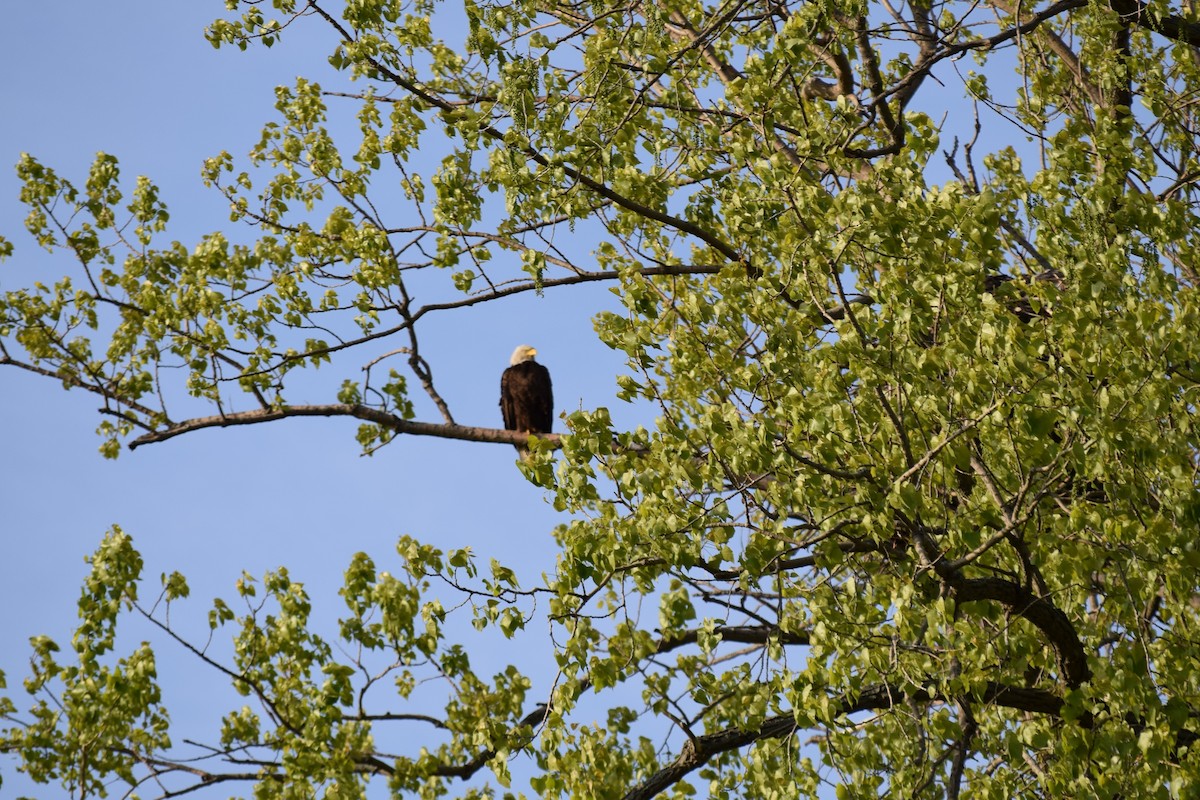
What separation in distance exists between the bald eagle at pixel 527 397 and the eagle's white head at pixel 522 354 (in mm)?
146

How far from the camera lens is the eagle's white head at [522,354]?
1338 centimetres

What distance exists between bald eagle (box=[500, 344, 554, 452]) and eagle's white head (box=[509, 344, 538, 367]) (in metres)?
0.15

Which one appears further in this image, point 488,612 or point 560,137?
point 560,137

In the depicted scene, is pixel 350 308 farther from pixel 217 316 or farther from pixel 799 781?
pixel 799 781

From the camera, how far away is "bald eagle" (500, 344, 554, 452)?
13.0 meters

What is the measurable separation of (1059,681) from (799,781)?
4.83 ft

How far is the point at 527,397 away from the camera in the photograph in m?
13.0

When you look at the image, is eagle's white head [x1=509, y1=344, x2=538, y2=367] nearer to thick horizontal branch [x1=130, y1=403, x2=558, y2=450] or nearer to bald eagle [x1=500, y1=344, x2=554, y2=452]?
bald eagle [x1=500, y1=344, x2=554, y2=452]

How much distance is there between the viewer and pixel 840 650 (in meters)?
5.57

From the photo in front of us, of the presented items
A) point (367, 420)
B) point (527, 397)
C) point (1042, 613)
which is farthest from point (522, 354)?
point (1042, 613)

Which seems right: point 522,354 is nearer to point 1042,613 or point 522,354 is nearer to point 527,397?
point 527,397

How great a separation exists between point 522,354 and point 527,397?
78 cm

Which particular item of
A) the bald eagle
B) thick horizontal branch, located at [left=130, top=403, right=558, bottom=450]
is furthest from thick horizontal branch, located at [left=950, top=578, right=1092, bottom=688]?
the bald eagle

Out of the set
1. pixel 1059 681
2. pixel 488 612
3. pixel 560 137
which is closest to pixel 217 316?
pixel 560 137
